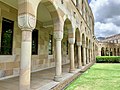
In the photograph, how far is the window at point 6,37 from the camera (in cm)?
630

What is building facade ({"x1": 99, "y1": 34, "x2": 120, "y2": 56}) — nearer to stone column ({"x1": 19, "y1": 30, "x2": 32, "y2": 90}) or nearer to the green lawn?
the green lawn

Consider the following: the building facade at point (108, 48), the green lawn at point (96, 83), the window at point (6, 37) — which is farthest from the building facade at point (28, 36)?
the building facade at point (108, 48)

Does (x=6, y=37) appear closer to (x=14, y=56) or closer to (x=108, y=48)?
(x=14, y=56)

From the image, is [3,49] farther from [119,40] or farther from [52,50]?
[119,40]

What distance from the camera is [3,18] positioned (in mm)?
6309

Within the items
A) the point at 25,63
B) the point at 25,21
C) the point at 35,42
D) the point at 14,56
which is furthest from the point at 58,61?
the point at 35,42

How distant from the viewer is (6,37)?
646cm

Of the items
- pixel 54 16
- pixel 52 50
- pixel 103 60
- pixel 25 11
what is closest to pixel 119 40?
pixel 103 60

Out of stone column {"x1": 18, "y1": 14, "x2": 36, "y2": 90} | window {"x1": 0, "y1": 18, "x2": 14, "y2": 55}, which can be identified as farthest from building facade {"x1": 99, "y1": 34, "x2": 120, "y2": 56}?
stone column {"x1": 18, "y1": 14, "x2": 36, "y2": 90}

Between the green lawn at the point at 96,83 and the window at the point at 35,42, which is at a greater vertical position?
the window at the point at 35,42

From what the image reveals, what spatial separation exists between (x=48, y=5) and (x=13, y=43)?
263cm

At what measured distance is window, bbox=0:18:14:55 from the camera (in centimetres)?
630

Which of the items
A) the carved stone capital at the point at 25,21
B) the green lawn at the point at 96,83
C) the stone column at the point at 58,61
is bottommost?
the green lawn at the point at 96,83

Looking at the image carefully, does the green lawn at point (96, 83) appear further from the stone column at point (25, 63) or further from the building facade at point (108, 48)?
the building facade at point (108, 48)
